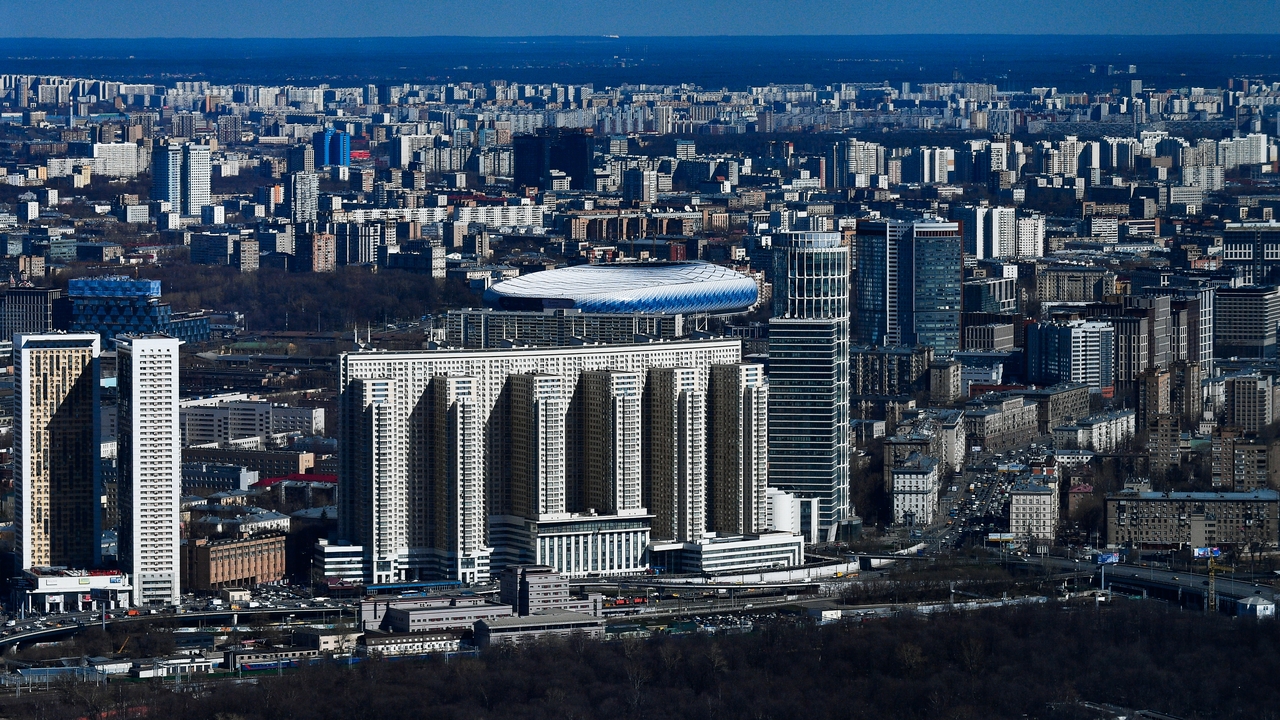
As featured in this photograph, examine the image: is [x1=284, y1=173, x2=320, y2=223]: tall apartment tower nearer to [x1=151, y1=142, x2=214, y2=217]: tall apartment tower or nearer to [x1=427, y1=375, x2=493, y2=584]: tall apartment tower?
[x1=151, y1=142, x2=214, y2=217]: tall apartment tower

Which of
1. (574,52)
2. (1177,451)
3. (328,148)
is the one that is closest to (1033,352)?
(1177,451)

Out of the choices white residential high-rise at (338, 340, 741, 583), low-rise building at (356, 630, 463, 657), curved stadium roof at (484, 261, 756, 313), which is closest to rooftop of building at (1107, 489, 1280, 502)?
white residential high-rise at (338, 340, 741, 583)

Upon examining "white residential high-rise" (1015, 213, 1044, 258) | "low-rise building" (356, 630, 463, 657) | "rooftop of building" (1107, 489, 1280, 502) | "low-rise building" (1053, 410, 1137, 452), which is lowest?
"low-rise building" (356, 630, 463, 657)

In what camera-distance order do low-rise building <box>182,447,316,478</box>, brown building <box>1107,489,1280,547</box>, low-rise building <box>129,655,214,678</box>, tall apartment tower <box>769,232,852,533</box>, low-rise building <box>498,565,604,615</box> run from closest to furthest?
low-rise building <box>129,655,214,678</box>, low-rise building <box>498,565,604,615</box>, brown building <box>1107,489,1280,547</box>, tall apartment tower <box>769,232,852,533</box>, low-rise building <box>182,447,316,478</box>

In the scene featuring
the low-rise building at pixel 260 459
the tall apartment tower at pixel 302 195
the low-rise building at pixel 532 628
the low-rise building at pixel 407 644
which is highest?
the tall apartment tower at pixel 302 195

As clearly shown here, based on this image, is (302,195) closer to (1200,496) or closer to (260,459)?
(260,459)

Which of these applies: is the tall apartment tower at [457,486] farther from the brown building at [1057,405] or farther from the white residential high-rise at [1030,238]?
the white residential high-rise at [1030,238]

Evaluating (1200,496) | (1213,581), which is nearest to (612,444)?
(1213,581)

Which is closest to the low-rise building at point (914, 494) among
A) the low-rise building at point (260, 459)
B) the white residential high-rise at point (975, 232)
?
the low-rise building at point (260, 459)

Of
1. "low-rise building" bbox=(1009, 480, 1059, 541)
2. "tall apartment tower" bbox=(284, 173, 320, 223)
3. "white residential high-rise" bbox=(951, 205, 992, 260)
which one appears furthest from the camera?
"tall apartment tower" bbox=(284, 173, 320, 223)
